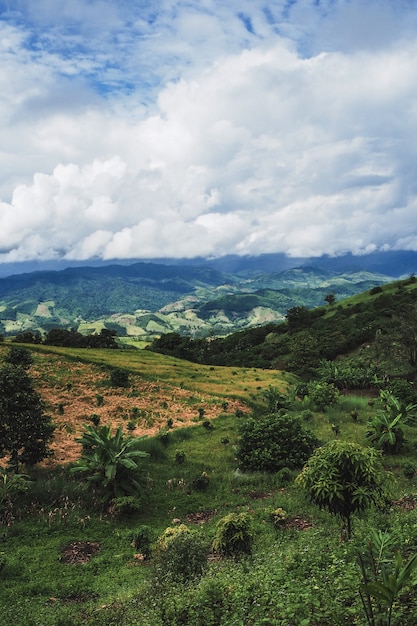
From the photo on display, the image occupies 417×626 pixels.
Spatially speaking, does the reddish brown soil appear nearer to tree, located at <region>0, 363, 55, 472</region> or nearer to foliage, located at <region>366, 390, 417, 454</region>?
tree, located at <region>0, 363, 55, 472</region>

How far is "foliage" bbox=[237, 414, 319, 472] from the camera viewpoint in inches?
1091

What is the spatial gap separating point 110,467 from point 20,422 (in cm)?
647

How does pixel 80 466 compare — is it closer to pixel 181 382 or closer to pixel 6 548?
pixel 6 548

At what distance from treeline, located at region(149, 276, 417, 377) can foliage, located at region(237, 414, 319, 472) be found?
2113 inches

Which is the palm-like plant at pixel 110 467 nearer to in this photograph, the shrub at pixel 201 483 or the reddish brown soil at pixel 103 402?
the shrub at pixel 201 483

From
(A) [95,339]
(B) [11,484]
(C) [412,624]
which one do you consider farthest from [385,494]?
(A) [95,339]

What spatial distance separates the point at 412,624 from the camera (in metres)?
8.27

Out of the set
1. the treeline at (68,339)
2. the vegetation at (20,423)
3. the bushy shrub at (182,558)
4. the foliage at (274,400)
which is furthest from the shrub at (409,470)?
the treeline at (68,339)

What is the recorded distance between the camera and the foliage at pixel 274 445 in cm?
2770

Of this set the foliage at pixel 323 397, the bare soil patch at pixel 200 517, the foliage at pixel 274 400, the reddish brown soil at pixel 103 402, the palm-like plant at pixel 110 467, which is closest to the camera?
the bare soil patch at pixel 200 517

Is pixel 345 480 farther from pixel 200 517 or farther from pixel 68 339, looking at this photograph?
pixel 68 339

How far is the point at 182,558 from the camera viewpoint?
14.2 metres

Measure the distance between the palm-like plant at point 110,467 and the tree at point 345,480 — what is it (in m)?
11.7

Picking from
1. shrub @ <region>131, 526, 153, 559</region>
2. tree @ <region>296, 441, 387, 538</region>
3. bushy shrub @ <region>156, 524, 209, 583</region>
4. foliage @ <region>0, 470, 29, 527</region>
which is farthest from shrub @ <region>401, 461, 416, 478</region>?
foliage @ <region>0, 470, 29, 527</region>
